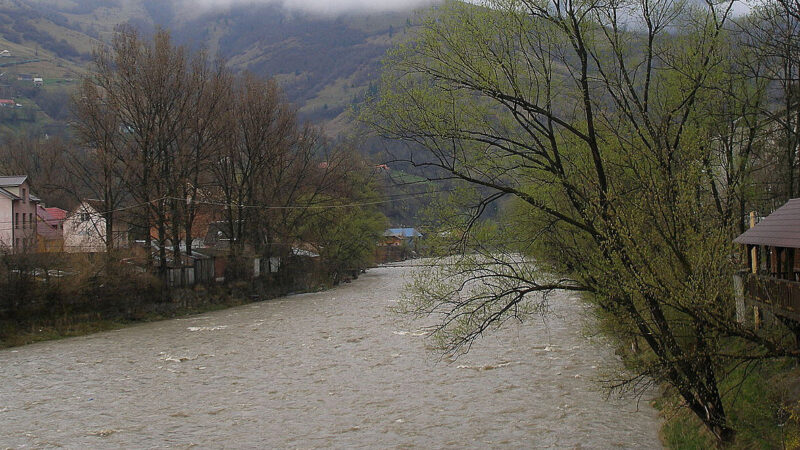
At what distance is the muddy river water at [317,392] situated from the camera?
1446 centimetres

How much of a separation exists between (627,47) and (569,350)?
10.8m

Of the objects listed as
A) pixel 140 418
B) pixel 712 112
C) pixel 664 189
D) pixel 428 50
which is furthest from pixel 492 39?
pixel 140 418

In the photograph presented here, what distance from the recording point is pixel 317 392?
18.5 m

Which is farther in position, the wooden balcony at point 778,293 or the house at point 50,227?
the house at point 50,227

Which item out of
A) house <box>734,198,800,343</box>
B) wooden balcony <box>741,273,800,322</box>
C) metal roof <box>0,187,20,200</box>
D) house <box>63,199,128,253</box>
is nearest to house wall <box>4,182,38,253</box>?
metal roof <box>0,187,20,200</box>


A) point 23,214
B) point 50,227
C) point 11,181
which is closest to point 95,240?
point 23,214

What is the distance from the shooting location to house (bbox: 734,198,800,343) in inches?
486

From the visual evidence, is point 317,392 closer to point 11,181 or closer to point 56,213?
point 11,181

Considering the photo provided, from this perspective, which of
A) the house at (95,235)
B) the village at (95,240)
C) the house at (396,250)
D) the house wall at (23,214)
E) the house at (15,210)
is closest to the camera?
the village at (95,240)

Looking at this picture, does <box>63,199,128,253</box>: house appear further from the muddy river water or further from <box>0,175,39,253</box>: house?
the muddy river water

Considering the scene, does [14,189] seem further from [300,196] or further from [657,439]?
[657,439]

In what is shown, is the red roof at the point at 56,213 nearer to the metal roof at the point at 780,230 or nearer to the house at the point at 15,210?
the house at the point at 15,210

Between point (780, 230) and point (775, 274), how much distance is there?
2.28 meters

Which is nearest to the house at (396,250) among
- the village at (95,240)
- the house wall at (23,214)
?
the village at (95,240)
